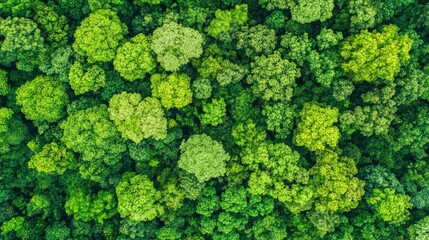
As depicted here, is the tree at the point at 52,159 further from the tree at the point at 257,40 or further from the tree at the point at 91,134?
the tree at the point at 257,40

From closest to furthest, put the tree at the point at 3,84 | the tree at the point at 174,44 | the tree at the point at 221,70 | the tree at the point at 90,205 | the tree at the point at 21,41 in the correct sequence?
the tree at the point at 21,41
the tree at the point at 174,44
the tree at the point at 221,70
the tree at the point at 3,84
the tree at the point at 90,205

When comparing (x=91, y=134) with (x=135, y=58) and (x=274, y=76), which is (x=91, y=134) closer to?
(x=135, y=58)

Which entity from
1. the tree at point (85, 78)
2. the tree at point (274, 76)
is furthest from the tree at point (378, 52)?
the tree at point (85, 78)

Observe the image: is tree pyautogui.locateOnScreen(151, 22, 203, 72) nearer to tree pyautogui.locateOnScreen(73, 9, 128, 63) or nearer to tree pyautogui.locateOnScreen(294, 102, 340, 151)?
tree pyautogui.locateOnScreen(73, 9, 128, 63)

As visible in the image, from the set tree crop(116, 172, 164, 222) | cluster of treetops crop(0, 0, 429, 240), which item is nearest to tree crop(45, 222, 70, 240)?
Result: cluster of treetops crop(0, 0, 429, 240)

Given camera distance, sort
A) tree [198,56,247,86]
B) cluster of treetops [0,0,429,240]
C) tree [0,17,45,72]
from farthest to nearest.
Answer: tree [198,56,247,86] < cluster of treetops [0,0,429,240] < tree [0,17,45,72]

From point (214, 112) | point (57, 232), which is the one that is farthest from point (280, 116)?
point (57, 232)
